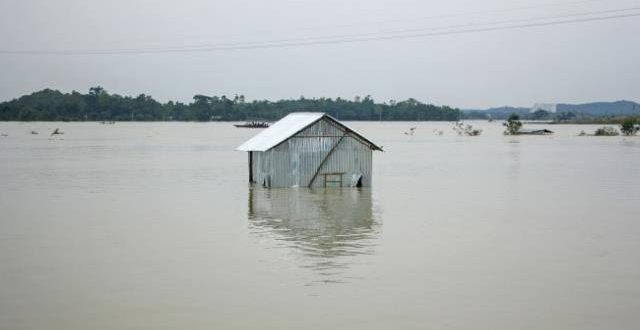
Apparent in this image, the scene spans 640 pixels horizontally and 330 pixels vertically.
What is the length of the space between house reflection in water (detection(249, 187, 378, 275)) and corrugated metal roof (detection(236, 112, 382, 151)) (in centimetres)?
179

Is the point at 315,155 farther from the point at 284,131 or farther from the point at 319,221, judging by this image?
the point at 319,221

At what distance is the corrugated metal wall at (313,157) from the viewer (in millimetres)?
31250

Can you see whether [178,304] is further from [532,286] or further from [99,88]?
[99,88]

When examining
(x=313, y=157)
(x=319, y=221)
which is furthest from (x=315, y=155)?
(x=319, y=221)

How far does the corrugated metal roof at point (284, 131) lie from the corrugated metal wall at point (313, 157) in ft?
0.73

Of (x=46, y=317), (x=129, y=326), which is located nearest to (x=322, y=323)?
(x=129, y=326)

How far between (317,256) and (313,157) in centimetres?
1186

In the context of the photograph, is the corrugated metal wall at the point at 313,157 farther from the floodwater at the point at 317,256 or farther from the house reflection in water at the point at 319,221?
the floodwater at the point at 317,256

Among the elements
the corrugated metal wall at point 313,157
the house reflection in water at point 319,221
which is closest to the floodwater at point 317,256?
the house reflection in water at point 319,221

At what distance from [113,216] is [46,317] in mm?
12502

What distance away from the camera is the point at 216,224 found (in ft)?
83.5

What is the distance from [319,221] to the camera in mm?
25672

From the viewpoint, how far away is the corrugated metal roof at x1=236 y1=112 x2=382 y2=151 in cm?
3115

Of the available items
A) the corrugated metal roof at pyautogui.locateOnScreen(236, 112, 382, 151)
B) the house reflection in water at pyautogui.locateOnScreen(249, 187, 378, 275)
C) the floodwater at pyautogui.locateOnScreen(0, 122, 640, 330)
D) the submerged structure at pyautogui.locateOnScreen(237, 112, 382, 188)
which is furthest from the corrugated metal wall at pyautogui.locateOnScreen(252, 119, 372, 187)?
the floodwater at pyautogui.locateOnScreen(0, 122, 640, 330)
